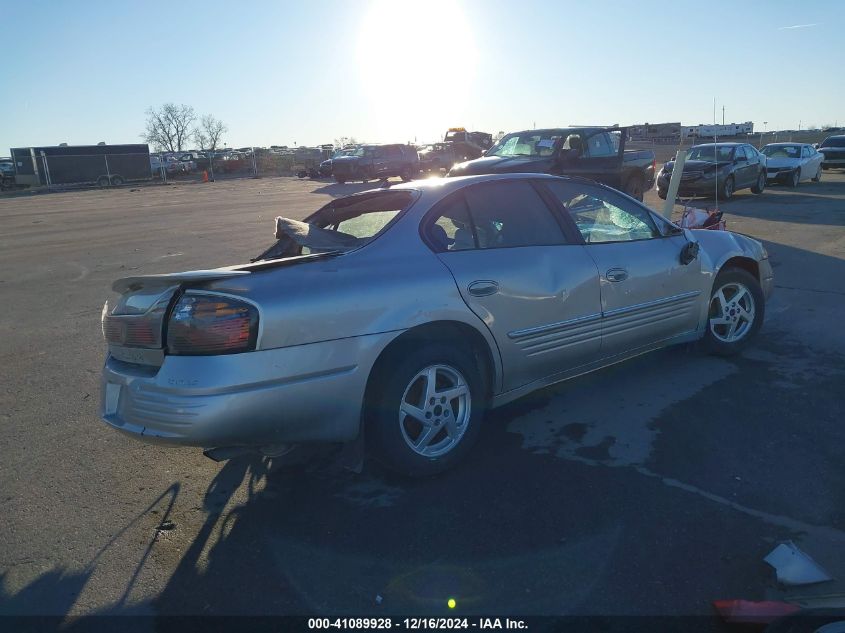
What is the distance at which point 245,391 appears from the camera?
3234mm

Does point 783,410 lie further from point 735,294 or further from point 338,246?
point 338,246

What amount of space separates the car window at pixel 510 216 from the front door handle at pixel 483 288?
31 cm

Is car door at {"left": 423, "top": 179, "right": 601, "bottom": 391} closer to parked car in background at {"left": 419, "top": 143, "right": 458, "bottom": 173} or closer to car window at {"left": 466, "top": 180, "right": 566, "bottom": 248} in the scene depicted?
car window at {"left": 466, "top": 180, "right": 566, "bottom": 248}

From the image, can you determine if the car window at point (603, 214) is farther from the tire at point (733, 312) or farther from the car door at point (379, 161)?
the car door at point (379, 161)

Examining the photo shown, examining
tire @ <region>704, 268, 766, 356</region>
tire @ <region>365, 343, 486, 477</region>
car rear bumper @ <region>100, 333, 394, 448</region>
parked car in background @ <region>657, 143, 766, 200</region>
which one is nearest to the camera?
car rear bumper @ <region>100, 333, 394, 448</region>

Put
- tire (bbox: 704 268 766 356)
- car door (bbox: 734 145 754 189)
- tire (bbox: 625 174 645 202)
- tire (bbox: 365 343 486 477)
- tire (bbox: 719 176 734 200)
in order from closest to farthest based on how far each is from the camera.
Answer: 1. tire (bbox: 365 343 486 477)
2. tire (bbox: 704 268 766 356)
3. tire (bbox: 625 174 645 202)
4. tire (bbox: 719 176 734 200)
5. car door (bbox: 734 145 754 189)

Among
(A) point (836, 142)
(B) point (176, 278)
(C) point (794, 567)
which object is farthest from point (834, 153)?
(B) point (176, 278)

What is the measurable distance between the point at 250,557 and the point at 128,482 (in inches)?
45.2

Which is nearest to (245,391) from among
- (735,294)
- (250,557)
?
(250,557)

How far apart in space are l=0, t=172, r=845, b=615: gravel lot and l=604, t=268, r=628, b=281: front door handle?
86 cm

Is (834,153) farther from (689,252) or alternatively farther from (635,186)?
(689,252)

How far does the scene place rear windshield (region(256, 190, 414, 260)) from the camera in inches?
170

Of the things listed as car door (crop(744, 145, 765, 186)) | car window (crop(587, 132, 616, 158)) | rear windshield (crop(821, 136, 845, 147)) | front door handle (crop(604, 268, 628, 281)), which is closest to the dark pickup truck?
car window (crop(587, 132, 616, 158))

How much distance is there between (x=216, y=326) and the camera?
3262 millimetres
